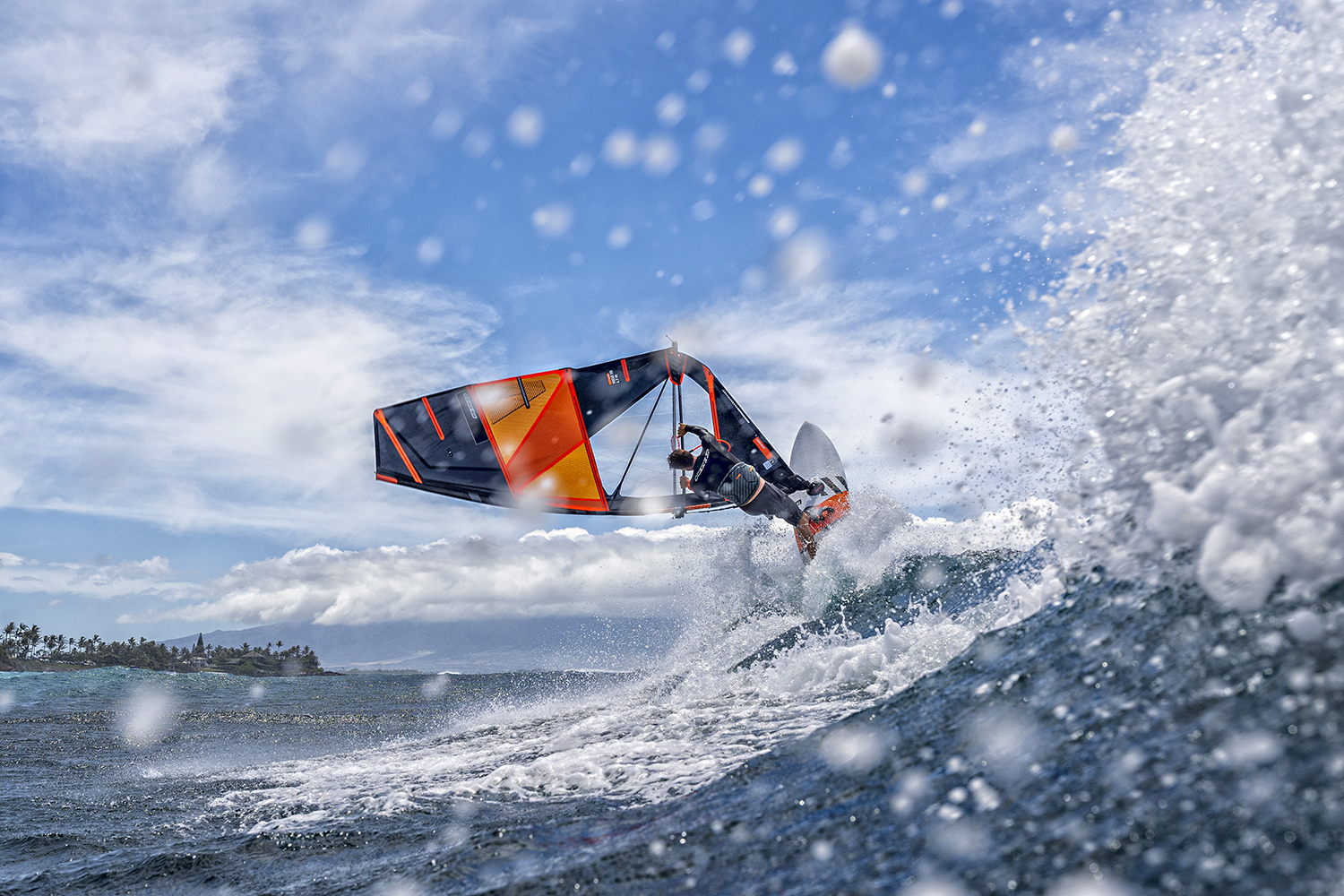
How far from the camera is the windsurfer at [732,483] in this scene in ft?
34.0

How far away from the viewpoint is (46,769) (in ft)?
25.9

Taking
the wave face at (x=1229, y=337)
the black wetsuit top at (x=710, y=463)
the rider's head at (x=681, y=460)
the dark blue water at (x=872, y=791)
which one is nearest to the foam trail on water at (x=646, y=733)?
the dark blue water at (x=872, y=791)

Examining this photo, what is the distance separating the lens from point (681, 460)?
1053 cm

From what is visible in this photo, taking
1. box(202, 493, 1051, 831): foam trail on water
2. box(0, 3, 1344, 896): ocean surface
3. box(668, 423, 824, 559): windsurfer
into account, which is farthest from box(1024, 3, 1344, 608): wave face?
box(668, 423, 824, 559): windsurfer

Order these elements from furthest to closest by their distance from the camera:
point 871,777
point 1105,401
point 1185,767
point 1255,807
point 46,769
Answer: point 46,769 → point 1105,401 → point 871,777 → point 1185,767 → point 1255,807

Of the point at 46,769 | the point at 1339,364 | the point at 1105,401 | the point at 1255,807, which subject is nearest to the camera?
the point at 1255,807

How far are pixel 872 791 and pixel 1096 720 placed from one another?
2.52 ft

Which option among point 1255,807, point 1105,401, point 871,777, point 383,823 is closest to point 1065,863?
point 1255,807

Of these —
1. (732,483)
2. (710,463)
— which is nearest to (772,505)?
(732,483)

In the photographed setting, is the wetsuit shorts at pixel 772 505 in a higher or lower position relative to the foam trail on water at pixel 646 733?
higher

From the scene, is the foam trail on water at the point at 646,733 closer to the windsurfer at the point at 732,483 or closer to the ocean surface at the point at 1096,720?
the ocean surface at the point at 1096,720

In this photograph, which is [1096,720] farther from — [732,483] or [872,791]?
[732,483]

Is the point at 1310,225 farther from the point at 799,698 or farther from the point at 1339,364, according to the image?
the point at 799,698

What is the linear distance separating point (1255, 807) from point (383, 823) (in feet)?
12.5
